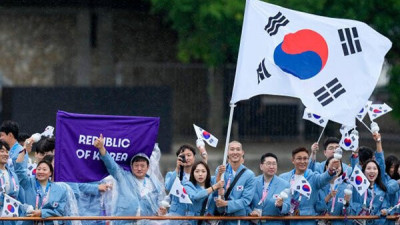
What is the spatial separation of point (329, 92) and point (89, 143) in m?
2.66

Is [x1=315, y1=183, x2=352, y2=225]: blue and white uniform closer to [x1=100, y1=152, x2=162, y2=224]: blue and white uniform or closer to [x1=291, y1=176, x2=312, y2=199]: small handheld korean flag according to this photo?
[x1=291, y1=176, x2=312, y2=199]: small handheld korean flag

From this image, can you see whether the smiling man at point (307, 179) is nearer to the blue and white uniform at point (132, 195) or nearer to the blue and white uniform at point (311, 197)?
the blue and white uniform at point (311, 197)

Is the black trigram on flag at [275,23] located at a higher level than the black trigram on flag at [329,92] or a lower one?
higher

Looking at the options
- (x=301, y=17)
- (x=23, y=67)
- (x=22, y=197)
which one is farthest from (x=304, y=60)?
(x=23, y=67)

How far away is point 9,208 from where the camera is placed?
12.6 metres

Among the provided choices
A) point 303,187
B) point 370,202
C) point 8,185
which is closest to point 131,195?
point 8,185

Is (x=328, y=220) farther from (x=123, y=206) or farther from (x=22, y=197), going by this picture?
(x=22, y=197)

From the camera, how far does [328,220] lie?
13.6 metres

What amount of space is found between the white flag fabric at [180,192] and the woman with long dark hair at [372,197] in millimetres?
2190

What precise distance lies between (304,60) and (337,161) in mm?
1152

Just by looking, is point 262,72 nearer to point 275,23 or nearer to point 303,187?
point 275,23

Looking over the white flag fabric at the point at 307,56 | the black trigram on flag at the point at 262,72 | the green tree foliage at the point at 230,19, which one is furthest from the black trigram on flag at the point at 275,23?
the green tree foliage at the point at 230,19

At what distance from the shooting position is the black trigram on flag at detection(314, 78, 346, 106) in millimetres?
12992

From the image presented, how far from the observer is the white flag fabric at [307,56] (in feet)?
42.7
